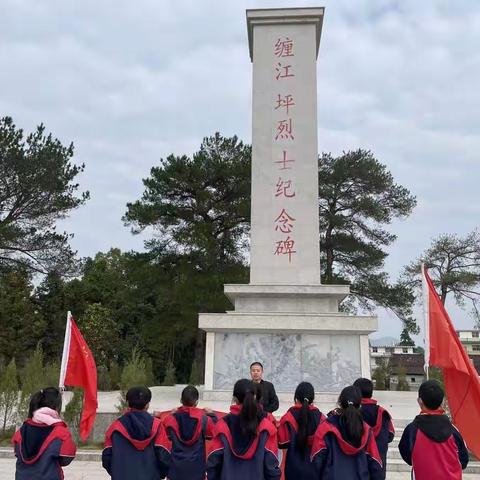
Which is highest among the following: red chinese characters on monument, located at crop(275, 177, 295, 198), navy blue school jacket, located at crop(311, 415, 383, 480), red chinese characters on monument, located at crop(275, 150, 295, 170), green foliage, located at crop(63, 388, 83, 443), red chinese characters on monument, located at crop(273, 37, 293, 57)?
red chinese characters on monument, located at crop(273, 37, 293, 57)

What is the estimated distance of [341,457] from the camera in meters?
2.84

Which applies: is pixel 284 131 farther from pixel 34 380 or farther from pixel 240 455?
pixel 240 455

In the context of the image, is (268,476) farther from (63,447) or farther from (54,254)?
(54,254)

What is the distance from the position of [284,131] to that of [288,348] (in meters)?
5.09

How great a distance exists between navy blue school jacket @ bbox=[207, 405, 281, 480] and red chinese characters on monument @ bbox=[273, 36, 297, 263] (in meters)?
8.19

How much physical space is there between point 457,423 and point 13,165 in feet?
48.4

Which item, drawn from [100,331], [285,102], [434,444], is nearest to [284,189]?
[285,102]

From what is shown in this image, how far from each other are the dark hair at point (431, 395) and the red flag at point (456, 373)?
45cm

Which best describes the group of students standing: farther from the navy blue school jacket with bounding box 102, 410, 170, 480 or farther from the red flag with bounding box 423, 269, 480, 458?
the red flag with bounding box 423, 269, 480, 458

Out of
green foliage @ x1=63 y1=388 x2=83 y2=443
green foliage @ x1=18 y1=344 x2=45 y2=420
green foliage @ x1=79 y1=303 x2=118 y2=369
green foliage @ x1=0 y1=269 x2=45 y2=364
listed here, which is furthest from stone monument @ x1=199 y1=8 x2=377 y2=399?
green foliage @ x1=0 y1=269 x2=45 y2=364

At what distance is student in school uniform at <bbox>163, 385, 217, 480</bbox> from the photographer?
10.3 feet

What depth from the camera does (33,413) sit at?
3012mm

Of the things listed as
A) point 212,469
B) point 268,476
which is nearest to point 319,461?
point 268,476

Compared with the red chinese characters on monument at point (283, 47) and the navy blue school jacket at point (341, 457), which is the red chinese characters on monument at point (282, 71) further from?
the navy blue school jacket at point (341, 457)
